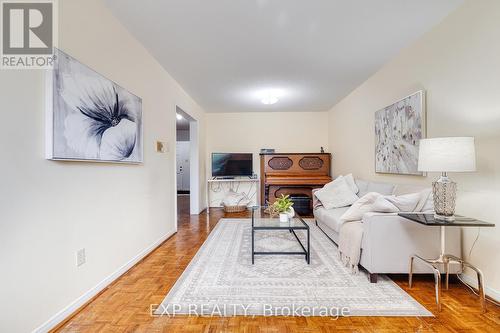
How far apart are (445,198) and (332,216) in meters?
1.38

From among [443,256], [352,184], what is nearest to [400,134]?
[352,184]

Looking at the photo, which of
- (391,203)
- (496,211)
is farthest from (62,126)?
(496,211)

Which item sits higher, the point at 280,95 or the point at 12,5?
the point at 280,95

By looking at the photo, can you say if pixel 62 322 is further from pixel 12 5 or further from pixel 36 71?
pixel 12 5

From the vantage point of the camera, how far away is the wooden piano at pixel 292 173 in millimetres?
5363

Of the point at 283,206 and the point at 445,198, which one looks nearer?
the point at 445,198

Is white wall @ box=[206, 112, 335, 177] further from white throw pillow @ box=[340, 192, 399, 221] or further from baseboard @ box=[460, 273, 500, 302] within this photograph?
baseboard @ box=[460, 273, 500, 302]

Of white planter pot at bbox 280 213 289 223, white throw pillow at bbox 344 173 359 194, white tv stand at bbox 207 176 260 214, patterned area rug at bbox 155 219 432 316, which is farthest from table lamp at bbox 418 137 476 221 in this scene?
white tv stand at bbox 207 176 260 214

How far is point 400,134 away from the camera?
3035mm

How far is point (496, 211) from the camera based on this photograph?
1.88 metres

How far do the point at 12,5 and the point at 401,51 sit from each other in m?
3.56

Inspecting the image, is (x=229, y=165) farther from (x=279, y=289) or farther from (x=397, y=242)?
(x=397, y=242)

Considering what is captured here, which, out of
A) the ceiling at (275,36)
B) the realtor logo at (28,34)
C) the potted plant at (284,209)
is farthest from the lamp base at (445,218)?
the realtor logo at (28,34)

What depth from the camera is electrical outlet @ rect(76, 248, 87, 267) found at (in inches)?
72.6
